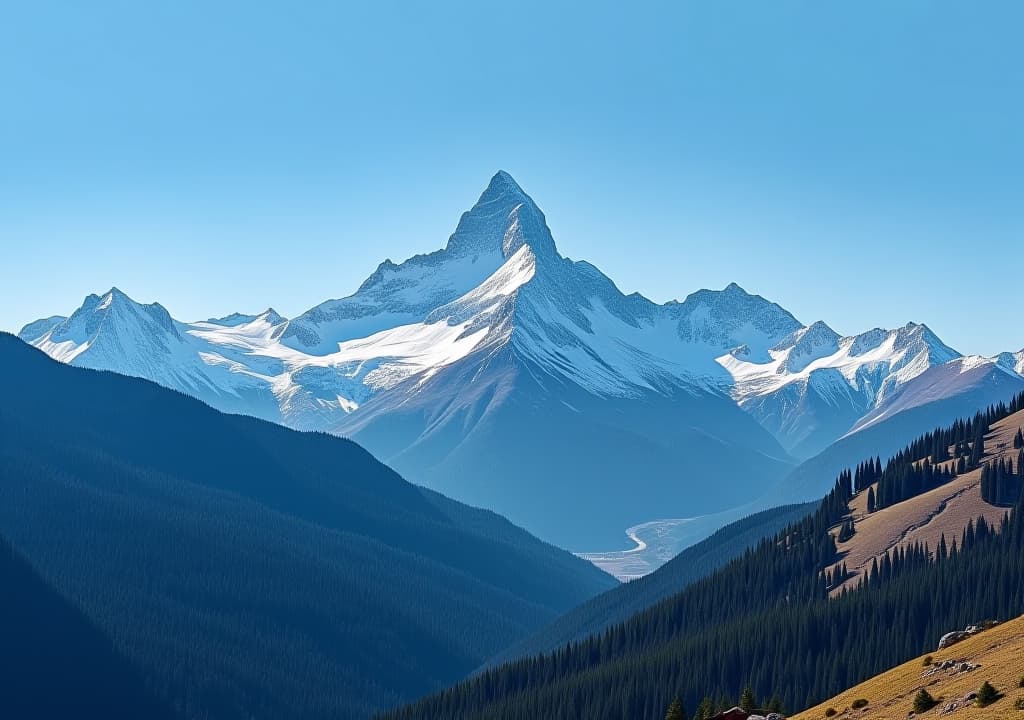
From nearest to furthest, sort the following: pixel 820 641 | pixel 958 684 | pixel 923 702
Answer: pixel 923 702 < pixel 958 684 < pixel 820 641

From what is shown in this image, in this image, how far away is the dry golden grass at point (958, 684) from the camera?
228 ft

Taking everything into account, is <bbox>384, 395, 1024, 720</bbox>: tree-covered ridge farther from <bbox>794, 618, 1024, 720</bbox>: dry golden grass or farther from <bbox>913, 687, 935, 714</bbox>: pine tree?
<bbox>913, 687, 935, 714</bbox>: pine tree

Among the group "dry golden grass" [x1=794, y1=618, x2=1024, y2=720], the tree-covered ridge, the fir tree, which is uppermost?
the tree-covered ridge

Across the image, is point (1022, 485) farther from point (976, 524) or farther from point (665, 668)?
point (665, 668)

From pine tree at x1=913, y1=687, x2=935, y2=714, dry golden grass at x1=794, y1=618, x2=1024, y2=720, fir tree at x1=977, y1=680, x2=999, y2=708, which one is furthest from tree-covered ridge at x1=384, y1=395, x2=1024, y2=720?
fir tree at x1=977, y1=680, x2=999, y2=708

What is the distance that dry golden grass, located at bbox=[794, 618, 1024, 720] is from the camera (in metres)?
69.4

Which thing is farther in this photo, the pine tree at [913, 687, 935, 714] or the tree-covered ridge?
the tree-covered ridge

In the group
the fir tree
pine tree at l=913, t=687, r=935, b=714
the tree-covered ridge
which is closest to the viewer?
the fir tree

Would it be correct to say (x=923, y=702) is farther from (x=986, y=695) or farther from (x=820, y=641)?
(x=820, y=641)

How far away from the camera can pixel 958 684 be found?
3022 inches

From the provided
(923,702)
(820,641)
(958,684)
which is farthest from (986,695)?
(820,641)

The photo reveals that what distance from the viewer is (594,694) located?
177 metres

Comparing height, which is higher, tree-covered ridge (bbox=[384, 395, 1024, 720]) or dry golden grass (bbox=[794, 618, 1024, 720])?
tree-covered ridge (bbox=[384, 395, 1024, 720])

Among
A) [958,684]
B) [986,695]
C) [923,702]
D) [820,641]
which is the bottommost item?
[986,695]
